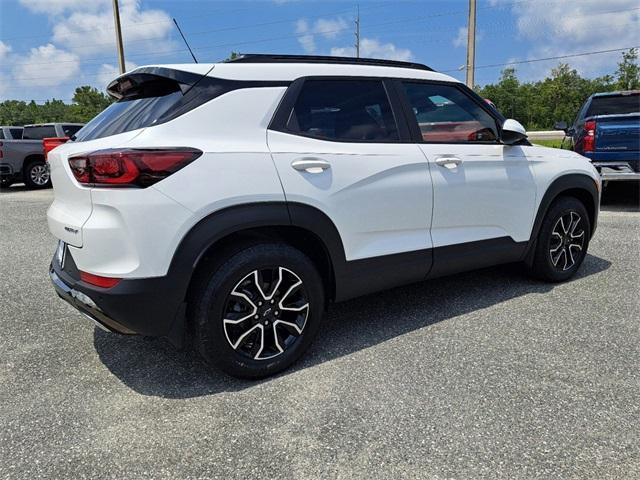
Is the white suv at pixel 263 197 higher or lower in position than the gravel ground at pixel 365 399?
higher

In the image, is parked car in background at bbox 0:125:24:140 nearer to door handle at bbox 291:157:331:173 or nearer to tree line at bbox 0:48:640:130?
door handle at bbox 291:157:331:173

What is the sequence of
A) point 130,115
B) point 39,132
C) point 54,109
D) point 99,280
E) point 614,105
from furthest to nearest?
point 54,109 → point 39,132 → point 614,105 → point 130,115 → point 99,280

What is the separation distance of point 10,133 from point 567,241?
49.0 ft

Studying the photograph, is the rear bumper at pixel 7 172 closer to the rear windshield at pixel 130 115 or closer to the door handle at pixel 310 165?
the rear windshield at pixel 130 115

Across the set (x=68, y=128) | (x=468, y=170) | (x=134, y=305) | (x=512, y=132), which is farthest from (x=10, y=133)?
(x=512, y=132)

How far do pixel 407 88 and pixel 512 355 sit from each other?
6.01ft

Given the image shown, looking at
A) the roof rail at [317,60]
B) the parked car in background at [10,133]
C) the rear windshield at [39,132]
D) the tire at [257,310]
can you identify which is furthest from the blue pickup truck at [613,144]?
the parked car in background at [10,133]

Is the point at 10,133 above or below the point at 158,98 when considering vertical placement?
above

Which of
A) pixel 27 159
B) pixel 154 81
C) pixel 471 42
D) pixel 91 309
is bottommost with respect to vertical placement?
pixel 91 309

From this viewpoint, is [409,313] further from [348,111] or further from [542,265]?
[348,111]

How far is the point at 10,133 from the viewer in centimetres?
1388

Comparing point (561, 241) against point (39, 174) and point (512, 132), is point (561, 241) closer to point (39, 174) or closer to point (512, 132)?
point (512, 132)

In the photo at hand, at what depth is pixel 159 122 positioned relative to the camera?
7.96 feet

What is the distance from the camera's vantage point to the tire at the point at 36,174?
13.0 m
